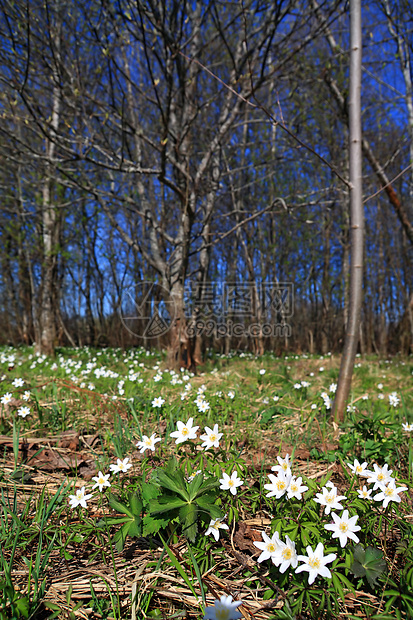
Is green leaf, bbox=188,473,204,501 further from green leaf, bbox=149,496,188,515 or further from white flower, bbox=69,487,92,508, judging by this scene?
white flower, bbox=69,487,92,508

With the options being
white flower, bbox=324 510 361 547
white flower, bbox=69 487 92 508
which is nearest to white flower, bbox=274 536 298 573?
white flower, bbox=324 510 361 547

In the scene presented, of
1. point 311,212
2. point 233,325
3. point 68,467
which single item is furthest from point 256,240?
point 68,467

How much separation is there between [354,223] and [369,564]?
1.96 meters

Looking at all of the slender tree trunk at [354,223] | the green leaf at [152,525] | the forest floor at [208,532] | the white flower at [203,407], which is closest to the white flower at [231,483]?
the forest floor at [208,532]

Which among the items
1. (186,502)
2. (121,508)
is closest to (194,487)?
(186,502)

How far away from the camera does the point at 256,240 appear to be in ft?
30.9

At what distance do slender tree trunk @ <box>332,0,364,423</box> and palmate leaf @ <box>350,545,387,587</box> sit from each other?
1.25m

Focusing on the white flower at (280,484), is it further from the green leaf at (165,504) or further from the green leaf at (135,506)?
the green leaf at (135,506)

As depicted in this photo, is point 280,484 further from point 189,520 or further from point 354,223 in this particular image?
point 354,223

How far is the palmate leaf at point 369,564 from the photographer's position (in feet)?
3.04

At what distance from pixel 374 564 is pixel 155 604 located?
2.21ft

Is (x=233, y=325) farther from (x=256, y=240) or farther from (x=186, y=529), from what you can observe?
(x=186, y=529)

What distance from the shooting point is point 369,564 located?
958 mm
